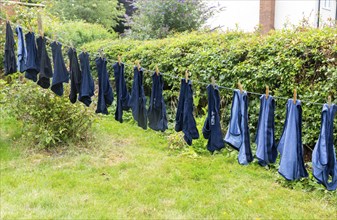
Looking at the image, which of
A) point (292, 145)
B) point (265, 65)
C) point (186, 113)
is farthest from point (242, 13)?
point (292, 145)

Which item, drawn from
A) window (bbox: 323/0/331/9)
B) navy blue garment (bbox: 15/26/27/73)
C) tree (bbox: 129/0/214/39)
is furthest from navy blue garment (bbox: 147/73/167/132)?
window (bbox: 323/0/331/9)

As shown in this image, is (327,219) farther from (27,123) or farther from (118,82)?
(27,123)

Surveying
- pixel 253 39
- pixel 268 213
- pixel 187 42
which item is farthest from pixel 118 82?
pixel 187 42

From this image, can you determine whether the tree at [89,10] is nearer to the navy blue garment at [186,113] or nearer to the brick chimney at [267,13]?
the brick chimney at [267,13]

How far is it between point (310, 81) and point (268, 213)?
1945mm

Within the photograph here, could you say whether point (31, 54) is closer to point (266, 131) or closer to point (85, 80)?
point (85, 80)

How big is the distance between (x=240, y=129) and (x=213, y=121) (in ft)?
0.90

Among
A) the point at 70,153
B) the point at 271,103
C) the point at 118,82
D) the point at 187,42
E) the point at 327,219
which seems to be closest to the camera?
the point at 271,103

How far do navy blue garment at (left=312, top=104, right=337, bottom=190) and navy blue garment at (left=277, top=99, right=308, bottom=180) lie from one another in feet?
0.42

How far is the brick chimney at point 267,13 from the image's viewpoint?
1504 cm

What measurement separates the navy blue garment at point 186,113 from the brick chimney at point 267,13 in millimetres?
12333

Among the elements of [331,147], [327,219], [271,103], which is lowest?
[327,219]

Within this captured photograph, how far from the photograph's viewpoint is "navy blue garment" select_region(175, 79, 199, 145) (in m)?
3.58

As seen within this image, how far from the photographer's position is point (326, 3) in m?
15.1
